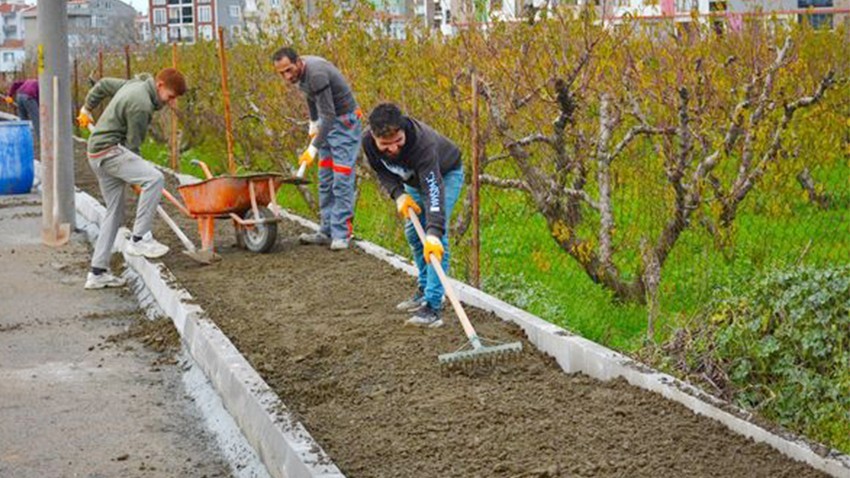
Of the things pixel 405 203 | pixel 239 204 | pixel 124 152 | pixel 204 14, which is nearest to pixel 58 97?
pixel 124 152

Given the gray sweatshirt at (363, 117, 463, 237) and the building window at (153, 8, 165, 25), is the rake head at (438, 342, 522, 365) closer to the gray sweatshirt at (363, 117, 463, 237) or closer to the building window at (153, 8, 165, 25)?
the gray sweatshirt at (363, 117, 463, 237)

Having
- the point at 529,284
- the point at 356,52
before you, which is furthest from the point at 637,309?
the point at 356,52

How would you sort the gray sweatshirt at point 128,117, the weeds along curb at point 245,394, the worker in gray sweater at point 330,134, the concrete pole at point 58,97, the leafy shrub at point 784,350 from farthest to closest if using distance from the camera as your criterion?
the concrete pole at point 58,97
the worker in gray sweater at point 330,134
the gray sweatshirt at point 128,117
the leafy shrub at point 784,350
the weeds along curb at point 245,394

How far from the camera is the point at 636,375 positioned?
6582 millimetres

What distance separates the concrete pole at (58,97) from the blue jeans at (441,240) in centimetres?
607

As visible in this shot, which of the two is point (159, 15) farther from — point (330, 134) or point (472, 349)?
point (472, 349)

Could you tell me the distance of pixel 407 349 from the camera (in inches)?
306

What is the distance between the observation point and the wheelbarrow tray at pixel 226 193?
10.7 meters

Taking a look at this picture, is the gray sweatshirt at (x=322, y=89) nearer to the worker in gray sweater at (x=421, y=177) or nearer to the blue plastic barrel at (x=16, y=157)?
the worker in gray sweater at (x=421, y=177)

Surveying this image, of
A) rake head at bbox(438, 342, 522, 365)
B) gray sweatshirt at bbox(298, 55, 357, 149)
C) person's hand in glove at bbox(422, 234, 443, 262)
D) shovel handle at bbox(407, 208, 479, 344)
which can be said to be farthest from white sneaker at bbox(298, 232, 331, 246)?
rake head at bbox(438, 342, 522, 365)

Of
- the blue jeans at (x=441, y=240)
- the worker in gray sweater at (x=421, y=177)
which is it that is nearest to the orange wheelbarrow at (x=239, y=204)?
the blue jeans at (x=441, y=240)

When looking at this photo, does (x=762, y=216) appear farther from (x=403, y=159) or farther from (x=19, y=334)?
(x=19, y=334)

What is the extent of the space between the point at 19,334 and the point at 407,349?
9.91ft

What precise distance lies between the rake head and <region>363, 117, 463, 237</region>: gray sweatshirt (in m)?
0.83
